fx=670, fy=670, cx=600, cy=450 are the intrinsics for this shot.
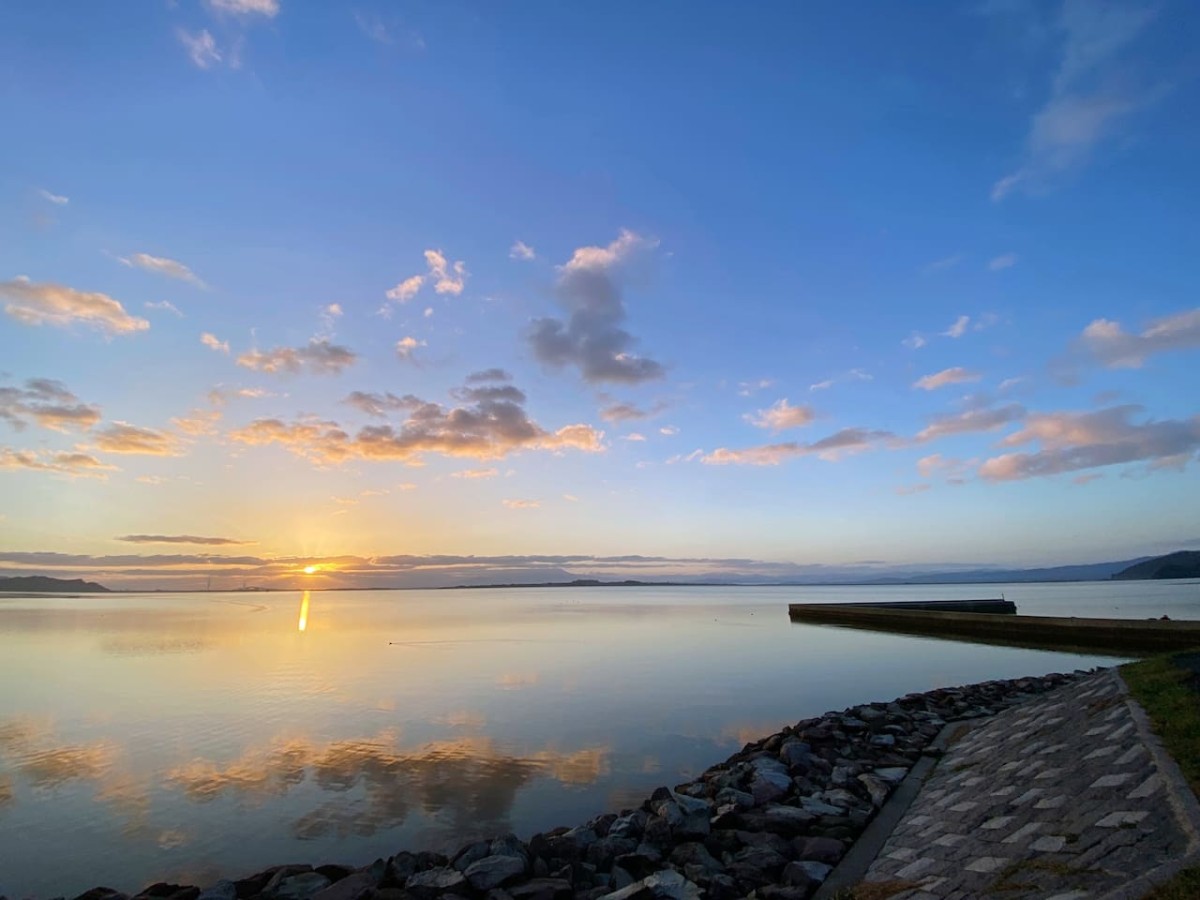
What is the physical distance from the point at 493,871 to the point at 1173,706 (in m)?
10.1

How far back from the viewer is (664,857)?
32.9 ft

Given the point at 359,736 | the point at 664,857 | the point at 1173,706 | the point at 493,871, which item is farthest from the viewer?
the point at 359,736

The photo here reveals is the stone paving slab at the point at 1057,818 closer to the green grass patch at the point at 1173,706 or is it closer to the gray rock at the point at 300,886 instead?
the green grass patch at the point at 1173,706

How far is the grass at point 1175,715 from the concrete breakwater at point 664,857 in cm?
421

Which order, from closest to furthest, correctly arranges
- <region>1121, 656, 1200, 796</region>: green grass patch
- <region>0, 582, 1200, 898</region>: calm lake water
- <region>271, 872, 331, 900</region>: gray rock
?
1. <region>1121, 656, 1200, 796</region>: green grass patch
2. <region>271, 872, 331, 900</region>: gray rock
3. <region>0, 582, 1200, 898</region>: calm lake water

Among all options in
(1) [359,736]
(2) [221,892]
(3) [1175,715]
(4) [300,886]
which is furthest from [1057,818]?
(1) [359,736]

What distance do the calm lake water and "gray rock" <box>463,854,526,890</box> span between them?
2.95 m

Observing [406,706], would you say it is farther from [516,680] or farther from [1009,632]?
[1009,632]

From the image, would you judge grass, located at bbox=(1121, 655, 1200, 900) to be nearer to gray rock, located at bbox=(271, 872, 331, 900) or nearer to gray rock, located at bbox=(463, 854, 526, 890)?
gray rock, located at bbox=(463, 854, 526, 890)

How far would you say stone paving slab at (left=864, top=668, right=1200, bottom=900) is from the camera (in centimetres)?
598

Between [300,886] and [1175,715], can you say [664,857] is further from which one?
[1175,715]

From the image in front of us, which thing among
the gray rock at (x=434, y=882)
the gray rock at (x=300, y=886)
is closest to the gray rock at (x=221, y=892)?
the gray rock at (x=300, y=886)

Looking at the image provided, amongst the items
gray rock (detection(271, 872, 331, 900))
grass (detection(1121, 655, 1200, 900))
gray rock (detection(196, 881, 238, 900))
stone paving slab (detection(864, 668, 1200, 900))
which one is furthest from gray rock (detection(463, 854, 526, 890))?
grass (detection(1121, 655, 1200, 900))

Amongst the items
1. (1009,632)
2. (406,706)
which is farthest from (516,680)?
(1009,632)
